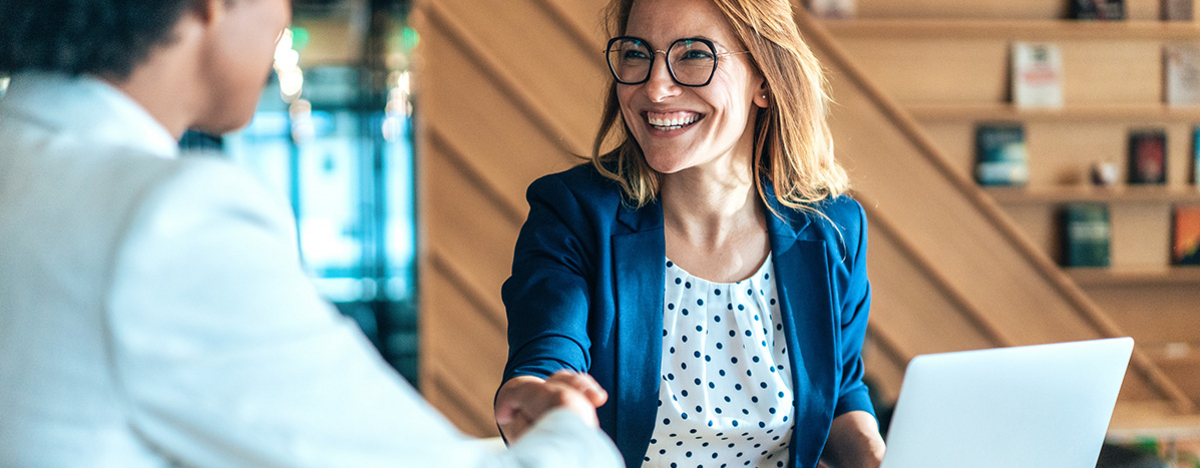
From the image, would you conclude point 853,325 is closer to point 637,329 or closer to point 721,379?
point 721,379

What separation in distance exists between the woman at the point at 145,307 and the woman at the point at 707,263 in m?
0.65

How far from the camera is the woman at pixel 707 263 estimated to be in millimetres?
1371

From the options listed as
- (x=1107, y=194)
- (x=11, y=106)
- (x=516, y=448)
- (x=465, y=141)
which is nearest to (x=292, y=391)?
(x=516, y=448)

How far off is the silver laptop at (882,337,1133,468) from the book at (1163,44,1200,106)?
3685 mm

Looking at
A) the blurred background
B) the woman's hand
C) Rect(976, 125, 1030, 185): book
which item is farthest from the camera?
the blurred background

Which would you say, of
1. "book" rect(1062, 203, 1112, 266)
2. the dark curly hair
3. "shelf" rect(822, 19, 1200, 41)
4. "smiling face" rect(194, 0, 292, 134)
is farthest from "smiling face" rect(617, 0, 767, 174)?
"book" rect(1062, 203, 1112, 266)

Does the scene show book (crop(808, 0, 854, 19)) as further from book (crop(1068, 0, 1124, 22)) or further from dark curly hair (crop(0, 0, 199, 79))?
dark curly hair (crop(0, 0, 199, 79))

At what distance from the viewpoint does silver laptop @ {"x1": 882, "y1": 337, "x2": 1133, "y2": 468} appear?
39.1 inches

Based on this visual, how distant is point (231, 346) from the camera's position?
58 cm

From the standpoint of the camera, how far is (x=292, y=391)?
23.5 inches

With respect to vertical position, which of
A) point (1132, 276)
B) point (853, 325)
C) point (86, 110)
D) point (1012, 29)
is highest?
point (86, 110)

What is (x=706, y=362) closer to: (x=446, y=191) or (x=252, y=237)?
(x=252, y=237)

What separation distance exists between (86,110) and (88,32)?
0.06m

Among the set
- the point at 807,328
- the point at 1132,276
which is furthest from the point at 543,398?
the point at 1132,276
